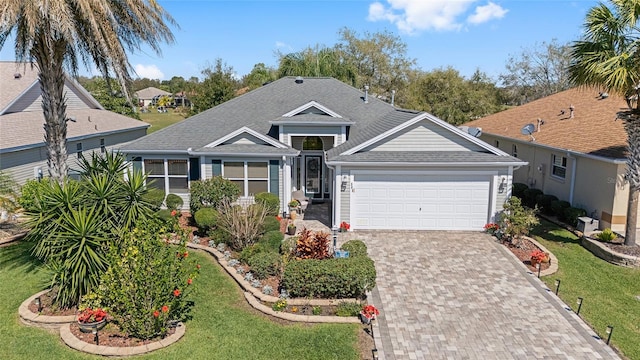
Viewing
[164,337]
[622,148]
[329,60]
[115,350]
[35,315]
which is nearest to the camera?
[115,350]

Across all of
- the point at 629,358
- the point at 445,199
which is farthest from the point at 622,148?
the point at 629,358

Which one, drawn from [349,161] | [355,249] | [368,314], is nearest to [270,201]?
[349,161]

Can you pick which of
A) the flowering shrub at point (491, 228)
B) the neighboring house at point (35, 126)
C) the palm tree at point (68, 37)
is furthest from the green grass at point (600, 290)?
the neighboring house at point (35, 126)

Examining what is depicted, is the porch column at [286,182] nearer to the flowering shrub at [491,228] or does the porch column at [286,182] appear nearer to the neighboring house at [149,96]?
the flowering shrub at [491,228]

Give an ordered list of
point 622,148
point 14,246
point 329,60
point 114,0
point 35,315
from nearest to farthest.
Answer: point 35,315
point 114,0
point 14,246
point 622,148
point 329,60

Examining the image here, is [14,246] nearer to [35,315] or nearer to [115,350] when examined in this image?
[35,315]
